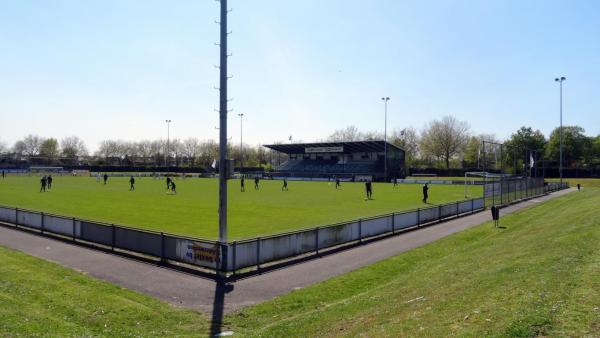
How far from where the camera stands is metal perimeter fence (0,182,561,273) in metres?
14.2

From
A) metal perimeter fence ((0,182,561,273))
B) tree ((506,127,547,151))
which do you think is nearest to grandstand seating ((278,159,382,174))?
tree ((506,127,547,151))

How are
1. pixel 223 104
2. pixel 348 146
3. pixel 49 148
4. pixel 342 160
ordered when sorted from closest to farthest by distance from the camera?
pixel 223 104, pixel 348 146, pixel 342 160, pixel 49 148

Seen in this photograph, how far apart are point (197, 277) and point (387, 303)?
651 cm

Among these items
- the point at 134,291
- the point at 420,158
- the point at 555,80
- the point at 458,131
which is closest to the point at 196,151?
the point at 420,158

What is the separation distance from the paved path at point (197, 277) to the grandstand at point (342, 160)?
68.2 meters

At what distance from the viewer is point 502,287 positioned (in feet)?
29.1

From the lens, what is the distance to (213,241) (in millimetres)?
14328

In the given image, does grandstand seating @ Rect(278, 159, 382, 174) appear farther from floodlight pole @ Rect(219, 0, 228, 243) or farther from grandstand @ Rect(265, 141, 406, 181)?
floodlight pole @ Rect(219, 0, 228, 243)

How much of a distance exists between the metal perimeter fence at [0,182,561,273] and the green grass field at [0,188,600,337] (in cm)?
282

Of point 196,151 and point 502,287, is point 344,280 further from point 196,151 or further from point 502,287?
point 196,151

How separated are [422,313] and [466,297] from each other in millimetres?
1133

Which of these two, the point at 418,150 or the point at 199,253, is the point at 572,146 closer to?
the point at 418,150

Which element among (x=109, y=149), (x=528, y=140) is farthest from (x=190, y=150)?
(x=528, y=140)

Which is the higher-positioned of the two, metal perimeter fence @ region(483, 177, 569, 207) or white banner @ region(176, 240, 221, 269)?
metal perimeter fence @ region(483, 177, 569, 207)
